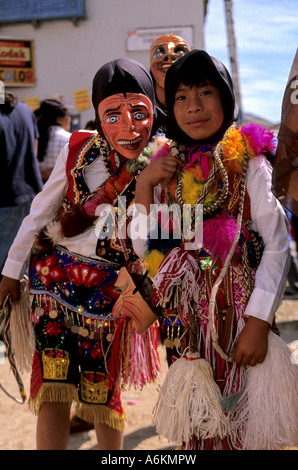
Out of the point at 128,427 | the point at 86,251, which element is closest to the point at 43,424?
the point at 86,251

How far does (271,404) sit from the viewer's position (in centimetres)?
149

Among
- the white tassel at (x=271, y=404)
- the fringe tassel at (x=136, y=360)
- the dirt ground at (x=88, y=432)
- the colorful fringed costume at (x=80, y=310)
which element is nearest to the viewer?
the white tassel at (x=271, y=404)

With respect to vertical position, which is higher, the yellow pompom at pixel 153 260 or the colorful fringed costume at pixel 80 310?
the yellow pompom at pixel 153 260

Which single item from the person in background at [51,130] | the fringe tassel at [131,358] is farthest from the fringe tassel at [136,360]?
the person in background at [51,130]

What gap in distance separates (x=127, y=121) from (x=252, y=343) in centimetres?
97

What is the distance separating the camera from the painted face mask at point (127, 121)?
6.42 ft

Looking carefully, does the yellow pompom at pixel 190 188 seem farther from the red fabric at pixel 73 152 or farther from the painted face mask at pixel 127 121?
the red fabric at pixel 73 152

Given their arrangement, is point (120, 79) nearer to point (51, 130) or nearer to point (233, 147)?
point (233, 147)

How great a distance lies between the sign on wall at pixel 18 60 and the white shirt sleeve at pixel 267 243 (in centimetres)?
775

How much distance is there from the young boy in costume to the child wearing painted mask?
1.07ft

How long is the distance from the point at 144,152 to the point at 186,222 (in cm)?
46

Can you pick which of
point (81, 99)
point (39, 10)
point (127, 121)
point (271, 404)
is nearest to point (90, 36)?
point (39, 10)

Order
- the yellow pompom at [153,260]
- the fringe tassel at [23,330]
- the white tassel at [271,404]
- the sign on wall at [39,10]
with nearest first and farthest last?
the white tassel at [271,404]
the yellow pompom at [153,260]
the fringe tassel at [23,330]
the sign on wall at [39,10]

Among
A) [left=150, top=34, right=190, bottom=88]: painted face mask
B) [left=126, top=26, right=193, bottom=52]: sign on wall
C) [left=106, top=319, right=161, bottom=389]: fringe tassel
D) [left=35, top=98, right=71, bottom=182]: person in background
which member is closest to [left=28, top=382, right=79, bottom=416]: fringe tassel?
[left=106, top=319, right=161, bottom=389]: fringe tassel
